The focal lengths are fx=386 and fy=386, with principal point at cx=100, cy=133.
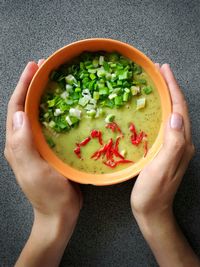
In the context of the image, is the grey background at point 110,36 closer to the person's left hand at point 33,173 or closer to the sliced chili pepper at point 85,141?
the person's left hand at point 33,173

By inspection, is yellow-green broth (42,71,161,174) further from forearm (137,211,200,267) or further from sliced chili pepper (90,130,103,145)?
forearm (137,211,200,267)

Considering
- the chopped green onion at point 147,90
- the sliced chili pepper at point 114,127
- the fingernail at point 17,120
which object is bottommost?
the sliced chili pepper at point 114,127

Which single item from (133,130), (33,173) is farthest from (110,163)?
(33,173)

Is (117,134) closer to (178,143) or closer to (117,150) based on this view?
(117,150)

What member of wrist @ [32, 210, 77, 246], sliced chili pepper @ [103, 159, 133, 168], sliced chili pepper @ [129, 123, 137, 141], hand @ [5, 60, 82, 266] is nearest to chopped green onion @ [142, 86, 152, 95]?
sliced chili pepper @ [129, 123, 137, 141]

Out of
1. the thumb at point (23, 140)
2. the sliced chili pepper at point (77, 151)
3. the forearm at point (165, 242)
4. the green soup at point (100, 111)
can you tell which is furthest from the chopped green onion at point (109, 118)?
the forearm at point (165, 242)

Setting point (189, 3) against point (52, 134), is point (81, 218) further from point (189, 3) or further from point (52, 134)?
point (189, 3)

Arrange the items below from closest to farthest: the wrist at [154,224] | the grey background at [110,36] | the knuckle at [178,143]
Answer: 1. the knuckle at [178,143]
2. the wrist at [154,224]
3. the grey background at [110,36]
